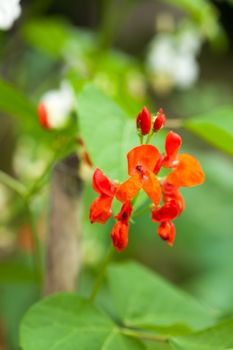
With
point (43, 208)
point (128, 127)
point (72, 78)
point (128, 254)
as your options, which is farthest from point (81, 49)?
point (128, 127)

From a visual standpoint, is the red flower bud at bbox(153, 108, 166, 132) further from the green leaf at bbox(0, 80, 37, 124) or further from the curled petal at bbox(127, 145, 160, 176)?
the green leaf at bbox(0, 80, 37, 124)

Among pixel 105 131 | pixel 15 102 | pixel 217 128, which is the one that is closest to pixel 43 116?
pixel 15 102

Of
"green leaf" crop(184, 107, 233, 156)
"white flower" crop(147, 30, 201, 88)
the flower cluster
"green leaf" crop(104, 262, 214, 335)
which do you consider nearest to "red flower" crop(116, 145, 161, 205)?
the flower cluster

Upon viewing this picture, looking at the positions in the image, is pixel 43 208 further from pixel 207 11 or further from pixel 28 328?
pixel 28 328

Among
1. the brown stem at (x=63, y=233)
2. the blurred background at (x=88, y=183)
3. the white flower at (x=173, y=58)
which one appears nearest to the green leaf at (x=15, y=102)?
the brown stem at (x=63, y=233)

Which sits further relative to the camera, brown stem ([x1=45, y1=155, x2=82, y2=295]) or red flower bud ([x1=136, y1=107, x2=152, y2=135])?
brown stem ([x1=45, y1=155, x2=82, y2=295])

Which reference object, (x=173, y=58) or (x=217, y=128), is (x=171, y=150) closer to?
(x=217, y=128)
